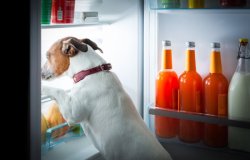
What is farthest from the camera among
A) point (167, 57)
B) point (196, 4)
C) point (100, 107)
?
point (167, 57)

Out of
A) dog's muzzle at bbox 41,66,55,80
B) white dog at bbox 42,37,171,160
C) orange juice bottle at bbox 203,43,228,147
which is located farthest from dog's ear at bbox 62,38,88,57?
orange juice bottle at bbox 203,43,228,147

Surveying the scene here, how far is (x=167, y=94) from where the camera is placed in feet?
5.62

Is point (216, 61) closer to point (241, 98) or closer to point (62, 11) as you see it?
point (241, 98)

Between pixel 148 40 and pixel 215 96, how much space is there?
45 cm

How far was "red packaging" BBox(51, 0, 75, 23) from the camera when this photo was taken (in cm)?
157

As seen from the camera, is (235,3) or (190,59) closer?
(235,3)

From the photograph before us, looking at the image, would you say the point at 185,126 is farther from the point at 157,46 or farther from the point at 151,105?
the point at 157,46

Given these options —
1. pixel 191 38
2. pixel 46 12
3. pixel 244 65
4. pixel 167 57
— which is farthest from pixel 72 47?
pixel 244 65

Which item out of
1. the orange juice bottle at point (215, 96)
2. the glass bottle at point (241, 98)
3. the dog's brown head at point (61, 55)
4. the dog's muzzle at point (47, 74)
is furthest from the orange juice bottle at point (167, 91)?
the dog's muzzle at point (47, 74)

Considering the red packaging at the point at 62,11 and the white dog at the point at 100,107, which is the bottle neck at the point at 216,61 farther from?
the red packaging at the point at 62,11

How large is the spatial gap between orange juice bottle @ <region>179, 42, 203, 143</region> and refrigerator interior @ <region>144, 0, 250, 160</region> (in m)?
0.06

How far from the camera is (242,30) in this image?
5.31 ft

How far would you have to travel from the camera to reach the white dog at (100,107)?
1460 millimetres

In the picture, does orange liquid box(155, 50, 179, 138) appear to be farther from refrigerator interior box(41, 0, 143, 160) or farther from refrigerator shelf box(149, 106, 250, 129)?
refrigerator interior box(41, 0, 143, 160)
